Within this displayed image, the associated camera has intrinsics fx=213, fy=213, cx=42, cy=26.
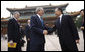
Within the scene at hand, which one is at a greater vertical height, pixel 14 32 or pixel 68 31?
pixel 68 31

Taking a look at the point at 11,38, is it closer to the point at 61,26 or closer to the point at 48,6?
the point at 61,26

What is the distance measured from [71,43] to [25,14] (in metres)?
40.5

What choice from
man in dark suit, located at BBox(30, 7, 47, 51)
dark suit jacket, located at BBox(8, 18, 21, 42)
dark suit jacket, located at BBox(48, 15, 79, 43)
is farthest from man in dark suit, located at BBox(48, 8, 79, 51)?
dark suit jacket, located at BBox(8, 18, 21, 42)

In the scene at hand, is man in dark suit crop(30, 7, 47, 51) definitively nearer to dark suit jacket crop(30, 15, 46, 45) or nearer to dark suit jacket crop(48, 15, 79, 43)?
dark suit jacket crop(30, 15, 46, 45)

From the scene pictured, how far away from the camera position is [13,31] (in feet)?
20.3

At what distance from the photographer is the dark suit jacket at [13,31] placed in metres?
6.15

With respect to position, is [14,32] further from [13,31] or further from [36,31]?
[36,31]

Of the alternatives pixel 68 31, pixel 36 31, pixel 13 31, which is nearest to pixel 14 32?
pixel 13 31

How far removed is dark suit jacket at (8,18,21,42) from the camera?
20.2ft

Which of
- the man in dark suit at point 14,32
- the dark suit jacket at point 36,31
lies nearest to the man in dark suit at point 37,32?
the dark suit jacket at point 36,31

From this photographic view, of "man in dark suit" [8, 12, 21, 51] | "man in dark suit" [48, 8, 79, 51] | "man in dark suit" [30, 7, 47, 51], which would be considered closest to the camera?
"man in dark suit" [48, 8, 79, 51]

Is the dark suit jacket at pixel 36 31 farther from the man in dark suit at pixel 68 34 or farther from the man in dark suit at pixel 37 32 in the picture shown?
the man in dark suit at pixel 68 34

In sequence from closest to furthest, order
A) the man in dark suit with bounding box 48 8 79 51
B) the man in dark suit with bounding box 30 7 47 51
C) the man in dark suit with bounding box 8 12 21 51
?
the man in dark suit with bounding box 48 8 79 51
the man in dark suit with bounding box 30 7 47 51
the man in dark suit with bounding box 8 12 21 51

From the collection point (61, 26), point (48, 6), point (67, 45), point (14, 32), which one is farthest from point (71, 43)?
point (48, 6)
